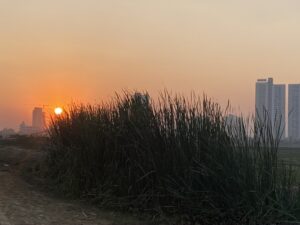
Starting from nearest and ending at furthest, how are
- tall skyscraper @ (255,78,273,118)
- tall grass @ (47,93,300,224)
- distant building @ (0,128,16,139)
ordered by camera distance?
tall grass @ (47,93,300,224), tall skyscraper @ (255,78,273,118), distant building @ (0,128,16,139)

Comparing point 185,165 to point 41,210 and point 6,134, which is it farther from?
point 6,134

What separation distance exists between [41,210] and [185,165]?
9.85ft

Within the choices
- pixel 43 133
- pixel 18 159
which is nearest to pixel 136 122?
pixel 43 133

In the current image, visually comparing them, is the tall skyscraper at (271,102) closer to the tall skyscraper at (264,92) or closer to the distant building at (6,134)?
the tall skyscraper at (264,92)

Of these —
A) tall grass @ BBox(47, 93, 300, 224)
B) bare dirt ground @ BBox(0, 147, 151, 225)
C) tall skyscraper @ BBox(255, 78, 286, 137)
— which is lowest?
bare dirt ground @ BBox(0, 147, 151, 225)

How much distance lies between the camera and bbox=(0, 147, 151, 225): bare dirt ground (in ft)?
33.2

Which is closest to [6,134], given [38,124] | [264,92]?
[38,124]

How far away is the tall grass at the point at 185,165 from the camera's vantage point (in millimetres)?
9703

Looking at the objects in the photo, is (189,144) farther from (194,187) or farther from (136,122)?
(136,122)

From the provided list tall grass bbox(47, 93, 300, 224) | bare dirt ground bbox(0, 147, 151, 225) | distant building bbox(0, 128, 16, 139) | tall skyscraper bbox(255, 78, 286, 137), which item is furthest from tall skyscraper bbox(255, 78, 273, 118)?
distant building bbox(0, 128, 16, 139)

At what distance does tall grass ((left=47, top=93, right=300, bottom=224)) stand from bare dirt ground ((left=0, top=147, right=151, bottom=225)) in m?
0.59

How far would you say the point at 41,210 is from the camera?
1113 cm

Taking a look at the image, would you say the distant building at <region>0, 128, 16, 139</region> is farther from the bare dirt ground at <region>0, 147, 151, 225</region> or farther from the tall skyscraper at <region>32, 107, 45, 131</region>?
the bare dirt ground at <region>0, 147, 151, 225</region>

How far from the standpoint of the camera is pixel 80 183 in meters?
13.4
